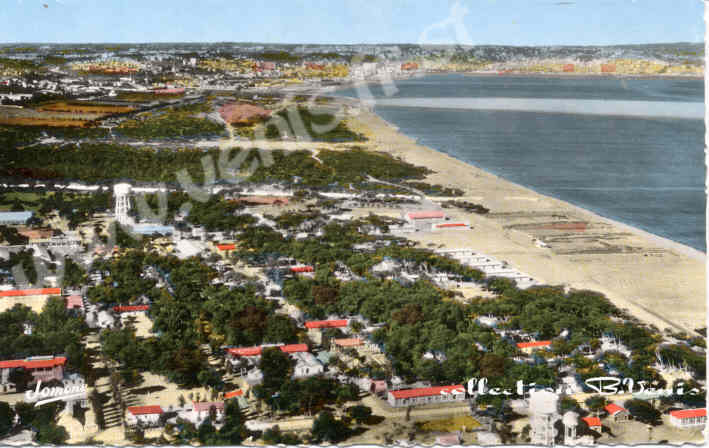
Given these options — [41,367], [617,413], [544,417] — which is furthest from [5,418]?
[617,413]

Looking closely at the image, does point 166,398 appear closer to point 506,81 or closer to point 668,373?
point 668,373

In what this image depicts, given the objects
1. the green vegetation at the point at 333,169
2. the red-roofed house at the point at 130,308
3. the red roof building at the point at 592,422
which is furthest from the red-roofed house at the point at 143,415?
the green vegetation at the point at 333,169

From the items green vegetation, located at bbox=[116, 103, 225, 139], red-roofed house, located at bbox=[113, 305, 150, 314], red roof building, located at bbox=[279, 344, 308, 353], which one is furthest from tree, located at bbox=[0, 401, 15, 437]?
green vegetation, located at bbox=[116, 103, 225, 139]

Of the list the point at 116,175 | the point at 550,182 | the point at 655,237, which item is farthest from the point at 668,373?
the point at 116,175

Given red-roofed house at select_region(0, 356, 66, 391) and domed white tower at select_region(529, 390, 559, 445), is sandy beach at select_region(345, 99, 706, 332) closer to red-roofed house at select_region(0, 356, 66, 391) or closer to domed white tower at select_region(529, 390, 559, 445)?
domed white tower at select_region(529, 390, 559, 445)

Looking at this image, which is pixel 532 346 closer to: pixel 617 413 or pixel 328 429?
pixel 617 413
